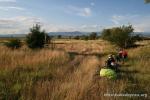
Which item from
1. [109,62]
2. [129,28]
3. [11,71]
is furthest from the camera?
[129,28]

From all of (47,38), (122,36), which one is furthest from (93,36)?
(47,38)

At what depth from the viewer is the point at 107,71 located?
33.2ft

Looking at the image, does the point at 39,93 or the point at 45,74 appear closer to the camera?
the point at 39,93

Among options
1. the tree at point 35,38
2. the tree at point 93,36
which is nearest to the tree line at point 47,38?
the tree at point 35,38

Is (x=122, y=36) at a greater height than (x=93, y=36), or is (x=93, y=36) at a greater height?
(x=122, y=36)

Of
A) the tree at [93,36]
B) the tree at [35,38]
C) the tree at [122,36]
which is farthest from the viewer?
the tree at [93,36]

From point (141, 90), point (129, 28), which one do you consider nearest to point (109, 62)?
point (141, 90)

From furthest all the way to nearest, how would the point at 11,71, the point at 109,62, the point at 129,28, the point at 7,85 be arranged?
the point at 129,28 → the point at 109,62 → the point at 11,71 → the point at 7,85

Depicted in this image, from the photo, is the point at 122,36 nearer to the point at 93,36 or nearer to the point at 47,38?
the point at 47,38

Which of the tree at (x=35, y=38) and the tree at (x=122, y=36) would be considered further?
the tree at (x=122, y=36)

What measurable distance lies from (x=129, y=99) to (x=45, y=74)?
12.7ft

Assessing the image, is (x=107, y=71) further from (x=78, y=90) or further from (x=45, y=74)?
(x=78, y=90)

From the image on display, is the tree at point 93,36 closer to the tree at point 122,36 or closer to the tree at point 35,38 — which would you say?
the tree at point 122,36

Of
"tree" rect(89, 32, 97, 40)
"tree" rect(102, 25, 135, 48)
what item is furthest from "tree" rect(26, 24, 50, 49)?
"tree" rect(89, 32, 97, 40)
